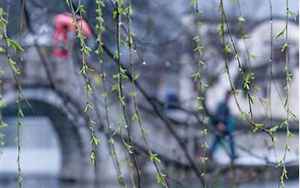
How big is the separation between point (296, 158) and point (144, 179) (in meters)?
0.61

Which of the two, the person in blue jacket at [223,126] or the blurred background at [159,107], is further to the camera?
the person in blue jacket at [223,126]

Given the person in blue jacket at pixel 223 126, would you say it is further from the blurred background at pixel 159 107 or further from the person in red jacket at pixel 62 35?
the person in red jacket at pixel 62 35

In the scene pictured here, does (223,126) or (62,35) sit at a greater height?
(62,35)

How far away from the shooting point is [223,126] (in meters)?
2.92

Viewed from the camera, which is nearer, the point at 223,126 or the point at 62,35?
the point at 62,35

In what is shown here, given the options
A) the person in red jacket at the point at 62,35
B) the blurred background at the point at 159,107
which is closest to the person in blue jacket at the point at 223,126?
the blurred background at the point at 159,107

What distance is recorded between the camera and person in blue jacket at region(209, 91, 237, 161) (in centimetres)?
288

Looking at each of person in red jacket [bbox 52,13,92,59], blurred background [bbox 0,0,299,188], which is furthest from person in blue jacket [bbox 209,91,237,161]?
person in red jacket [bbox 52,13,92,59]

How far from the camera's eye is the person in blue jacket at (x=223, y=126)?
288cm

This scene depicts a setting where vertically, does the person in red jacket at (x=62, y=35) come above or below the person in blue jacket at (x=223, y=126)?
→ above

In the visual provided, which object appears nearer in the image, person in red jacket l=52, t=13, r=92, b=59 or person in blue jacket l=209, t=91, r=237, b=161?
person in red jacket l=52, t=13, r=92, b=59

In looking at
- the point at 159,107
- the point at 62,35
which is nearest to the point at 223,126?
the point at 159,107

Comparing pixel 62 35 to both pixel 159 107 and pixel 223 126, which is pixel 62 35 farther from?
pixel 223 126

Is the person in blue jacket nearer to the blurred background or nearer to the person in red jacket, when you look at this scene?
the blurred background
